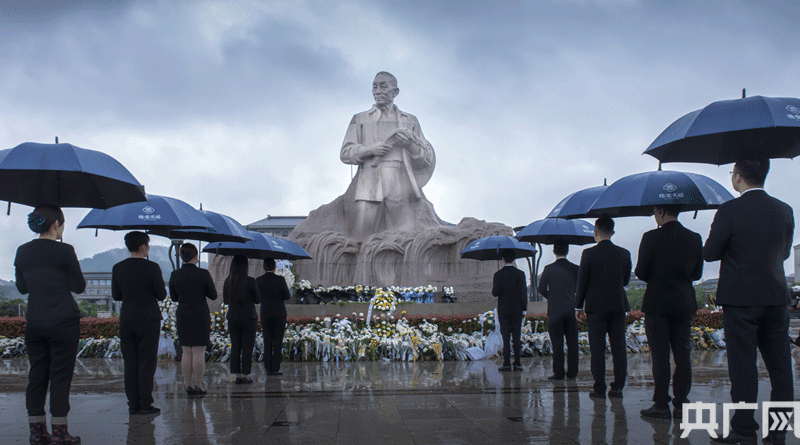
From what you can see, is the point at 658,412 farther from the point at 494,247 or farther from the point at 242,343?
the point at 494,247

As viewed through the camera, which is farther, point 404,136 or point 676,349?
point 404,136

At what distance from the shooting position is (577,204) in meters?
8.23

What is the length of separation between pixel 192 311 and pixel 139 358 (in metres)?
0.96

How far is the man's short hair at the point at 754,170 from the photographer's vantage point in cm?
457

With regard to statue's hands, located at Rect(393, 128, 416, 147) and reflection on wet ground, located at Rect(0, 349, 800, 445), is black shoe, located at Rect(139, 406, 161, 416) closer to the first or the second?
reflection on wet ground, located at Rect(0, 349, 800, 445)

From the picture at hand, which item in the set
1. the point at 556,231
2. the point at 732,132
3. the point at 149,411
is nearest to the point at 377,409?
the point at 149,411

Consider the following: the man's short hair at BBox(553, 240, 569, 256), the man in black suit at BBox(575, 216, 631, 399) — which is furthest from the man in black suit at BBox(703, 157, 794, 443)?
the man's short hair at BBox(553, 240, 569, 256)

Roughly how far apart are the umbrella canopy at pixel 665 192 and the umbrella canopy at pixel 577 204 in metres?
1.40

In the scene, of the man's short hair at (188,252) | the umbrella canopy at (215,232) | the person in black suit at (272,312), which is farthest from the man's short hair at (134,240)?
the person in black suit at (272,312)

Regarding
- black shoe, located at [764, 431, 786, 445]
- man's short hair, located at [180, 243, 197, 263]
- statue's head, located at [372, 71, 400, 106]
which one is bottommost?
black shoe, located at [764, 431, 786, 445]

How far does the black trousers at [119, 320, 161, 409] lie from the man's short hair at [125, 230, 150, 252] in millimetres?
680

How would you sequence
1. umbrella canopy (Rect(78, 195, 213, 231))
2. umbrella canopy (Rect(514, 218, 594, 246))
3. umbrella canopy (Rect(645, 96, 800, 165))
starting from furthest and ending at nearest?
umbrella canopy (Rect(514, 218, 594, 246))
umbrella canopy (Rect(78, 195, 213, 231))
umbrella canopy (Rect(645, 96, 800, 165))

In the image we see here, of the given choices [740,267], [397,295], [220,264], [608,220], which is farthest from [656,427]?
[220,264]

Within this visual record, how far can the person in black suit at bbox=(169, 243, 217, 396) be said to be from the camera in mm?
6828
